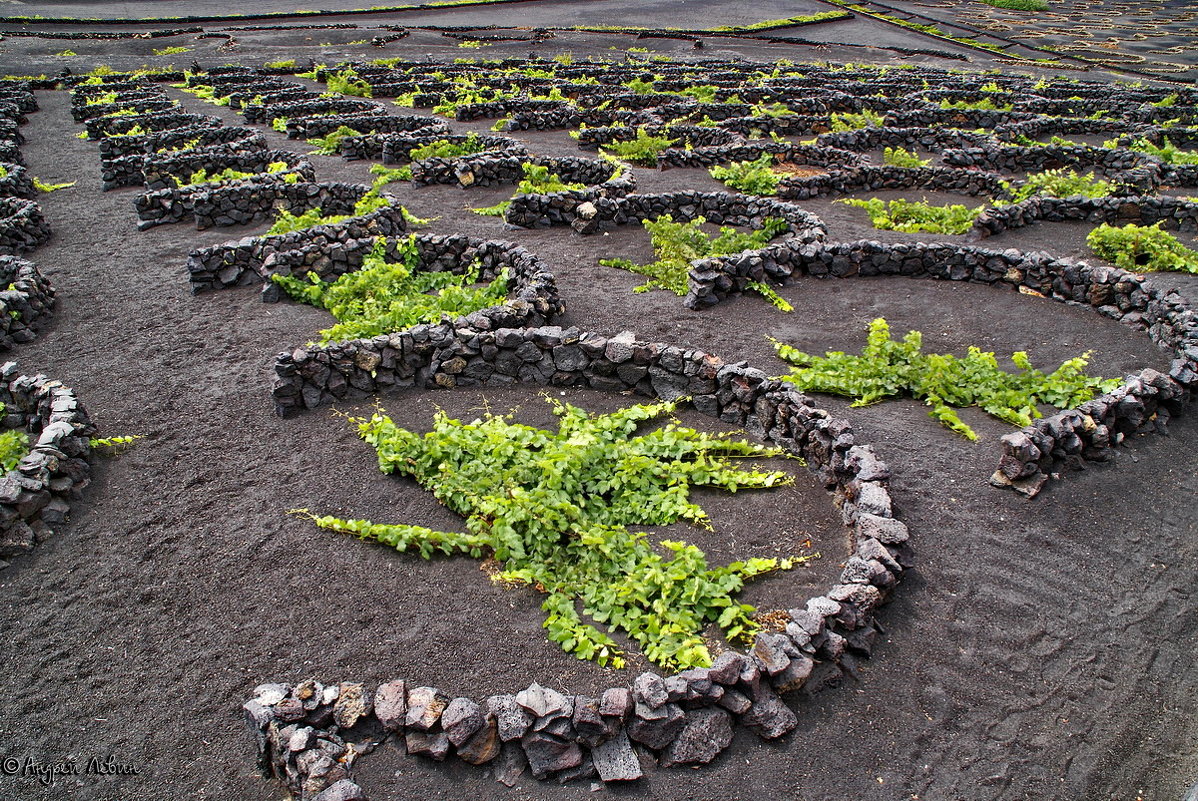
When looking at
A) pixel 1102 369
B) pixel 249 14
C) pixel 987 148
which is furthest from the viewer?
pixel 249 14

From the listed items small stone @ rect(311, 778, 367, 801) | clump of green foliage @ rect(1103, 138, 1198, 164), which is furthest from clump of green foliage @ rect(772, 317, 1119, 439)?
clump of green foliage @ rect(1103, 138, 1198, 164)

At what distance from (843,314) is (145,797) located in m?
10.7

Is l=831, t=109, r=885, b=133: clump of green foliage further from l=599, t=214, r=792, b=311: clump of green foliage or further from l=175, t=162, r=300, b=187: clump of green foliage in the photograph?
l=175, t=162, r=300, b=187: clump of green foliage

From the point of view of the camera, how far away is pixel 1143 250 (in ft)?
46.2

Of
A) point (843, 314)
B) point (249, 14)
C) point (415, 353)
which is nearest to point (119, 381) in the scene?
point (415, 353)

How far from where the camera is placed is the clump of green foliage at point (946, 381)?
9.20 m

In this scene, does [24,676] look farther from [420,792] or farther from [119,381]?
[119,381]

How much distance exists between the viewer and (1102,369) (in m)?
10.6

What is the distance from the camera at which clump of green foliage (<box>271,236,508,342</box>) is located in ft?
36.0

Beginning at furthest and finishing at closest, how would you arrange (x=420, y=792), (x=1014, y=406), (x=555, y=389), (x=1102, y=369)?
(x=1102, y=369) → (x=555, y=389) → (x=1014, y=406) → (x=420, y=792)

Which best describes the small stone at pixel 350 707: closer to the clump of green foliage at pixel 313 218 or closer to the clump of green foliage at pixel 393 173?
the clump of green foliage at pixel 313 218

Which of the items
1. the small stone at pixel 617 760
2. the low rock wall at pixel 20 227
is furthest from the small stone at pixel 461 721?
the low rock wall at pixel 20 227

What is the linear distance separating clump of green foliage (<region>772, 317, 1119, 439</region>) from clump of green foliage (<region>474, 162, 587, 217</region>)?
29.1 feet

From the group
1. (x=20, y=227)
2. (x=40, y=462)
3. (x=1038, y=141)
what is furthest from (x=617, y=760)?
(x=1038, y=141)
